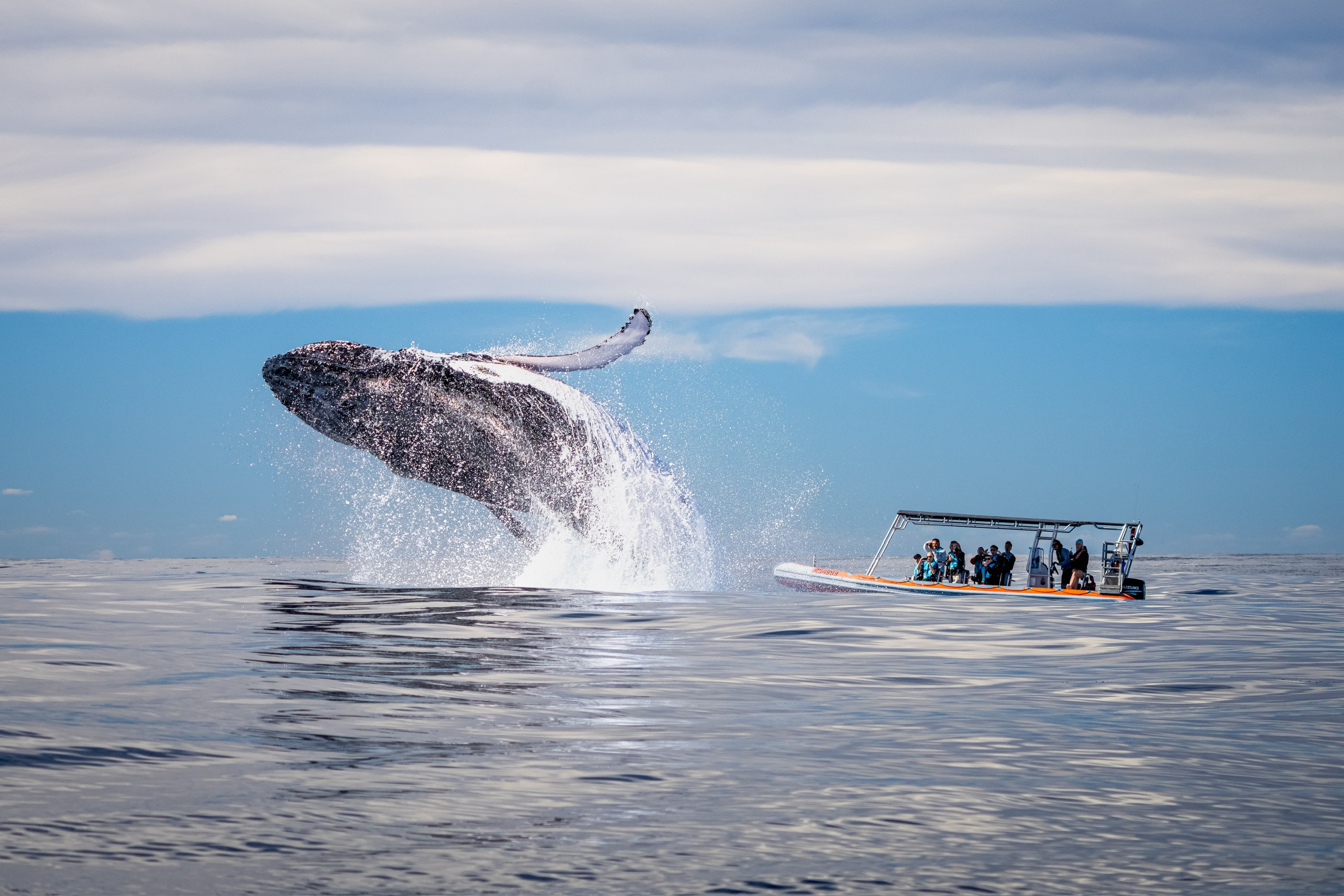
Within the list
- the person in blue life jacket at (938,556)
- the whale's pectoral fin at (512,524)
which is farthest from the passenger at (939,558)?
the whale's pectoral fin at (512,524)

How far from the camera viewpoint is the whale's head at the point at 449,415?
18375 millimetres

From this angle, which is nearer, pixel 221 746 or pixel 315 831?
pixel 315 831

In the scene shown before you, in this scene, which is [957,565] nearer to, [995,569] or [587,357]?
[995,569]

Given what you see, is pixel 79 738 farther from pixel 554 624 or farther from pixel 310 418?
pixel 310 418

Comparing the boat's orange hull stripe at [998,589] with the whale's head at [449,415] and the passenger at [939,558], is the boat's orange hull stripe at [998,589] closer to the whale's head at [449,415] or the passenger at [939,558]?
the passenger at [939,558]

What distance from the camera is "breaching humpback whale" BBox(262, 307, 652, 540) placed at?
18391mm

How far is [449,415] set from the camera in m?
19.2

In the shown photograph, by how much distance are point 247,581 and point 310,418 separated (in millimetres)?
12167

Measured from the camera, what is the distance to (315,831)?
527 centimetres

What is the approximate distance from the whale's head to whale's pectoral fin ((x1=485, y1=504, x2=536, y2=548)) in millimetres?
641

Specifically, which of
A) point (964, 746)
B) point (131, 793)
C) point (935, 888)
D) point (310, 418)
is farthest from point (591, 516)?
point (935, 888)

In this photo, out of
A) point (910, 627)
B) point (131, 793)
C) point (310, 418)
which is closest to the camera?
point (131, 793)

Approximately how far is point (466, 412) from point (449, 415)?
11.1 inches

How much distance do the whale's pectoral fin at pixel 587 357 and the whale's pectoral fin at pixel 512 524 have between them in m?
3.48
